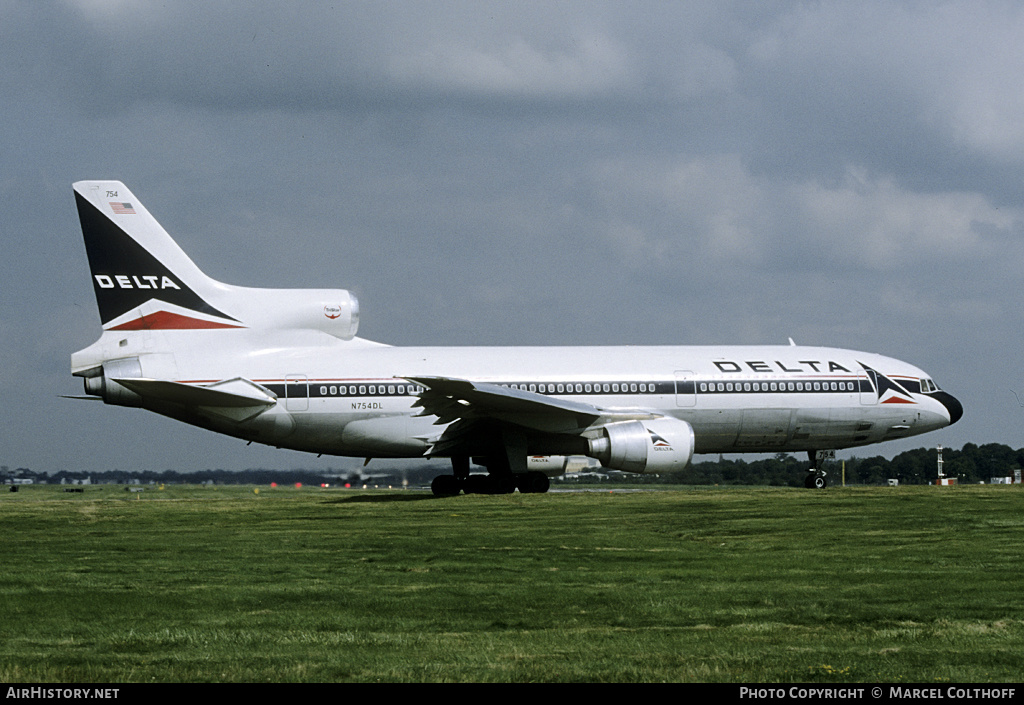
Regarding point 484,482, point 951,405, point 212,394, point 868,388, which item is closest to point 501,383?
point 484,482

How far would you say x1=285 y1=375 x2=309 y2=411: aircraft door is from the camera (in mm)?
33156

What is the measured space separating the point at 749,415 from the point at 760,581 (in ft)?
70.9

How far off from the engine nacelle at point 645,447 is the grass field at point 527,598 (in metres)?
7.94

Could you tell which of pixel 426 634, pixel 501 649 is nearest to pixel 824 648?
pixel 501 649

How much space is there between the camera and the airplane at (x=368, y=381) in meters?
32.7

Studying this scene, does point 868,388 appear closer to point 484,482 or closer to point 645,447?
point 645,447

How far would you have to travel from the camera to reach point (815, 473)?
124ft

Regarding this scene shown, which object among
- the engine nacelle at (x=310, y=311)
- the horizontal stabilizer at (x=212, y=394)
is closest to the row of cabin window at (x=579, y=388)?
the engine nacelle at (x=310, y=311)

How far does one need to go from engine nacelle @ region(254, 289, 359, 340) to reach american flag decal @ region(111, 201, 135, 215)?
4215mm

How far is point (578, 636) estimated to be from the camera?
1041 cm

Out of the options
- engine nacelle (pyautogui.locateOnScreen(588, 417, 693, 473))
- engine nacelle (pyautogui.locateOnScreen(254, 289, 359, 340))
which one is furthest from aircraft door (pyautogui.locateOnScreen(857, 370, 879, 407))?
engine nacelle (pyautogui.locateOnScreen(254, 289, 359, 340))

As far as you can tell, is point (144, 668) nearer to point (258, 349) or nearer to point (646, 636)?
point (646, 636)

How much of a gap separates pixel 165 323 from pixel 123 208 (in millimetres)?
3491

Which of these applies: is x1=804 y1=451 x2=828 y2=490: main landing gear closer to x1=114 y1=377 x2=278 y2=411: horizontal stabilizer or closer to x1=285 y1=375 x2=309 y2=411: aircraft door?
x1=285 y1=375 x2=309 y2=411: aircraft door
